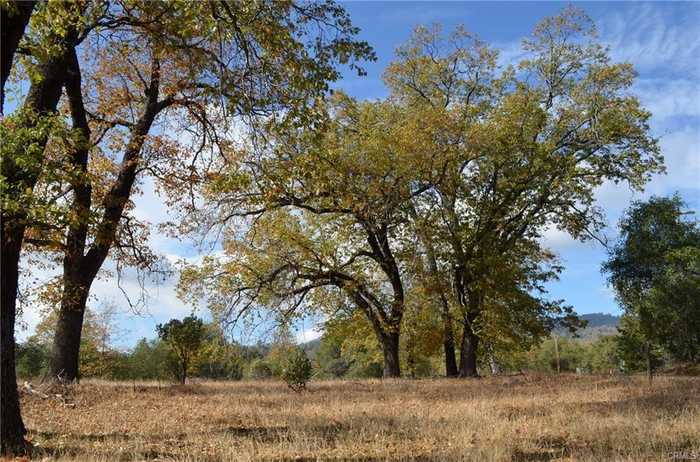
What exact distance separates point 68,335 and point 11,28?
10.1 m

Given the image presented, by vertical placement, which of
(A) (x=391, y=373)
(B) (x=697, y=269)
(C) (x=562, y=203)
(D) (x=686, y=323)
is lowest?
(A) (x=391, y=373)

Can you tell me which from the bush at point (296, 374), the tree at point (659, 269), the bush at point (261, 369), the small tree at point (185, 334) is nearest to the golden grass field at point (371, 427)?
the bush at point (296, 374)

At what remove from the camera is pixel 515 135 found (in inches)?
922

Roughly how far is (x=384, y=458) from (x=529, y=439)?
7.51 ft

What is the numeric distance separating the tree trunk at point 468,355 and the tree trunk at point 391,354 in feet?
10.5

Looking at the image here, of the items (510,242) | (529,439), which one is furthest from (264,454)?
(510,242)

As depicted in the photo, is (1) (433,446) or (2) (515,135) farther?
(2) (515,135)

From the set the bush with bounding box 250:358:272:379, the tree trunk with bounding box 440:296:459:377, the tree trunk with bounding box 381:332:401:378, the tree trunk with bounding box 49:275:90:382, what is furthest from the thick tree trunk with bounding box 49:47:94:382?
the bush with bounding box 250:358:272:379

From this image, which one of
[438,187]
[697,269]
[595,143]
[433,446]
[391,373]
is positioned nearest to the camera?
[433,446]

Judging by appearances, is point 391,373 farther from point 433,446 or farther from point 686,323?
point 433,446

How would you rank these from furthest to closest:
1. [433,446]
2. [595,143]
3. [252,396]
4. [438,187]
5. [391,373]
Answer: [391,373]
[595,143]
[438,187]
[252,396]
[433,446]

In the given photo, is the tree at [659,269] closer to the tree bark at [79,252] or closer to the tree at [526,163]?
the tree at [526,163]

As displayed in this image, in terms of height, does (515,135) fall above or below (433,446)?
above

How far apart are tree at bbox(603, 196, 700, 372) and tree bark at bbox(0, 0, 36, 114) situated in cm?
2837
